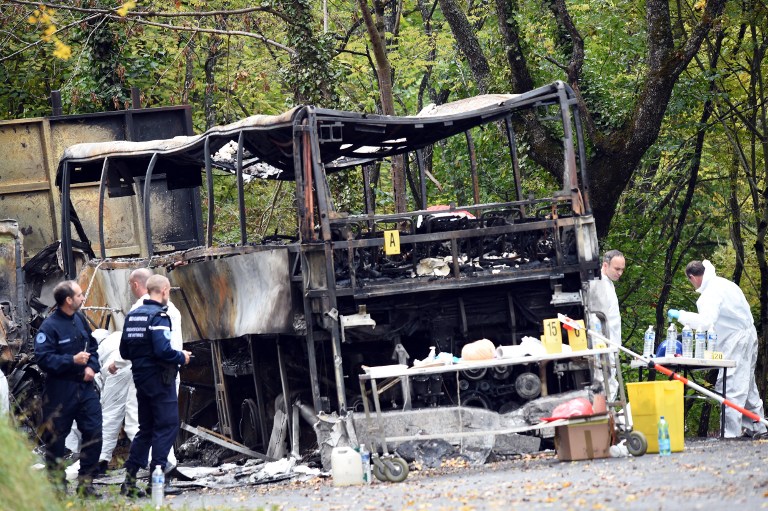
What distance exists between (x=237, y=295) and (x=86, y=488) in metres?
3.23

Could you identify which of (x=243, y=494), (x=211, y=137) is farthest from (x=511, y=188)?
(x=243, y=494)

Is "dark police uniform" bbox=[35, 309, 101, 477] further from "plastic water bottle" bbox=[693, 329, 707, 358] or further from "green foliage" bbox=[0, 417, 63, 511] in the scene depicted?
"plastic water bottle" bbox=[693, 329, 707, 358]

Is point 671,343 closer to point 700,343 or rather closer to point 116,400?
point 700,343

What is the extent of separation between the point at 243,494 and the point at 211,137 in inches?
180

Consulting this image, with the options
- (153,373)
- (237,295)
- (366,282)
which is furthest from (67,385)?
(366,282)

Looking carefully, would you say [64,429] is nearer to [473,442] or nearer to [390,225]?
[473,442]

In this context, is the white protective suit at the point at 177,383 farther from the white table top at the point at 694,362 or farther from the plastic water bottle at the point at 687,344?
the plastic water bottle at the point at 687,344

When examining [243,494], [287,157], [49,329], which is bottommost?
[243,494]

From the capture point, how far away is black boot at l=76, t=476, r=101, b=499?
10.2m


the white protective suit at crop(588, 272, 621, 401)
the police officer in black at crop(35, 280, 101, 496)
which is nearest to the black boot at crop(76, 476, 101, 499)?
the police officer in black at crop(35, 280, 101, 496)

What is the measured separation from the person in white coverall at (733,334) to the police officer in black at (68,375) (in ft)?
20.7

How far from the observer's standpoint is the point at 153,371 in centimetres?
1108

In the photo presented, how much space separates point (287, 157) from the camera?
50.6 feet

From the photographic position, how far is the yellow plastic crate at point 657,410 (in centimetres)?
1153
